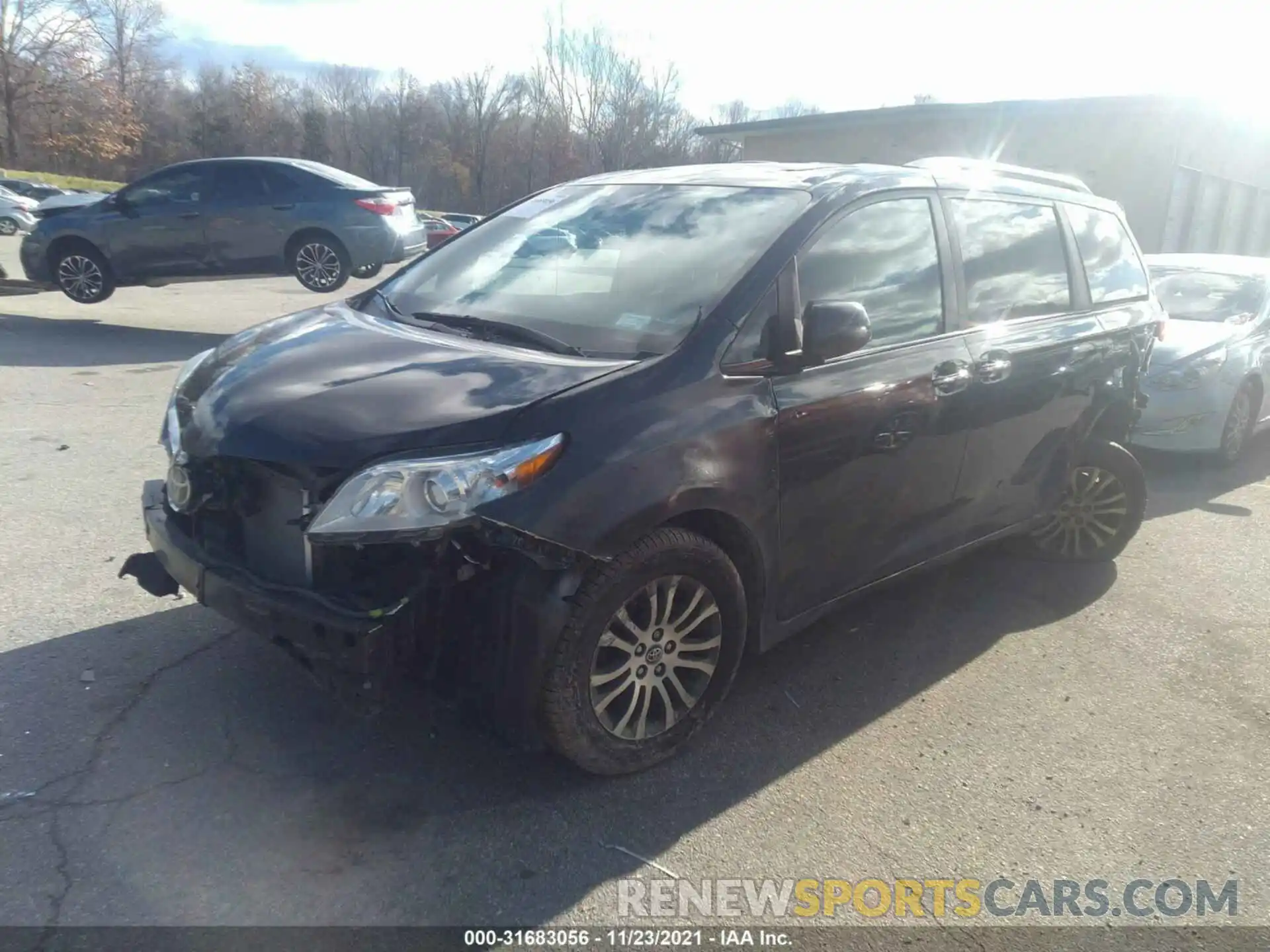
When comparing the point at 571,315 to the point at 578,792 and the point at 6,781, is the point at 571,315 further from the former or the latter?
the point at 6,781

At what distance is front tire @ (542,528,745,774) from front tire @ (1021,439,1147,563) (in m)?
2.48

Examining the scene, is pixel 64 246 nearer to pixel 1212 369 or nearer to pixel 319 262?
pixel 319 262

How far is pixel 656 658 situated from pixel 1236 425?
6.24 meters

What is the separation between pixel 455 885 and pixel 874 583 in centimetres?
196

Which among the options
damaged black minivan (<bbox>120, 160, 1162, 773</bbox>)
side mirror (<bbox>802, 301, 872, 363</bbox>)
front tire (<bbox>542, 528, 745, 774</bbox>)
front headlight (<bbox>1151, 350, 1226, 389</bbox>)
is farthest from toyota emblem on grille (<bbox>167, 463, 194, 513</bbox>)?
front headlight (<bbox>1151, 350, 1226, 389</bbox>)

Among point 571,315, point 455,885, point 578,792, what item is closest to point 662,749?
point 578,792

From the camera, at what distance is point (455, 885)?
2.56 m

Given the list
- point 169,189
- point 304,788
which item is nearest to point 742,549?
point 304,788

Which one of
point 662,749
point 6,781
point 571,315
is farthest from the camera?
point 571,315

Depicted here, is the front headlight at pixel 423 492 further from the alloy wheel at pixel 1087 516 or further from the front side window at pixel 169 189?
the front side window at pixel 169 189

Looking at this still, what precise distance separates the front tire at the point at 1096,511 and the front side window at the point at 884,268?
1652 mm

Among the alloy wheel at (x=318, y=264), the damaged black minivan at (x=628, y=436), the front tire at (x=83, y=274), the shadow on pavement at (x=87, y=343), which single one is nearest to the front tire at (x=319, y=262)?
the alloy wheel at (x=318, y=264)

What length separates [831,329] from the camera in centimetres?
313

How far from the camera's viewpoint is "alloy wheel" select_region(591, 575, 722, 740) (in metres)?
2.91
